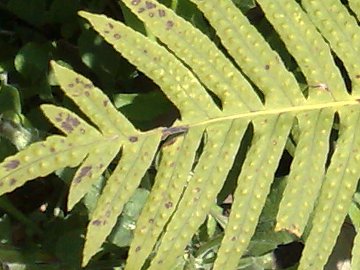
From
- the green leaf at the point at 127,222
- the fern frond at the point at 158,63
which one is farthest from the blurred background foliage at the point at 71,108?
the fern frond at the point at 158,63

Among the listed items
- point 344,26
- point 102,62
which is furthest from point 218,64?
point 102,62

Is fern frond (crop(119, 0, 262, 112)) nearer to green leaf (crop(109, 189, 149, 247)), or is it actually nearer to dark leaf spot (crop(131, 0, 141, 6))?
dark leaf spot (crop(131, 0, 141, 6))

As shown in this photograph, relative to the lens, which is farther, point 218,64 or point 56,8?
point 56,8

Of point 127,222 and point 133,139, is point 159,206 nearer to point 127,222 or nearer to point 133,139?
point 133,139

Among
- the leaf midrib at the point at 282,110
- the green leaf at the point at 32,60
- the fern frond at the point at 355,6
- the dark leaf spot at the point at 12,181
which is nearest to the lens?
the dark leaf spot at the point at 12,181

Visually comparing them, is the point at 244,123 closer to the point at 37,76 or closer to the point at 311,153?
the point at 311,153

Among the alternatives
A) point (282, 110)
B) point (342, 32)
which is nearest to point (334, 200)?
point (282, 110)

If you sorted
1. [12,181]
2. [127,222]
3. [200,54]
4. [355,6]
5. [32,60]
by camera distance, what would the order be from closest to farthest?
[12,181], [200,54], [355,6], [127,222], [32,60]

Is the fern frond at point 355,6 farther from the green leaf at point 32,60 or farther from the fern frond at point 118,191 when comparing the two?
the green leaf at point 32,60
